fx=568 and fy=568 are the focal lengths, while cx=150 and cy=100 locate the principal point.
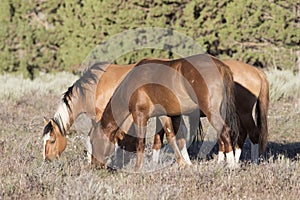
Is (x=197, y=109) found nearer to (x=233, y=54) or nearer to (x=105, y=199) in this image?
(x=105, y=199)

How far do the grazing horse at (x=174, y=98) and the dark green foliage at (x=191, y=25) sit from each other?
11.6m

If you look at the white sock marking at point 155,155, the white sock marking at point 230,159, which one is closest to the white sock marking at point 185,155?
the white sock marking at point 155,155

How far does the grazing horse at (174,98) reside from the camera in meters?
6.67

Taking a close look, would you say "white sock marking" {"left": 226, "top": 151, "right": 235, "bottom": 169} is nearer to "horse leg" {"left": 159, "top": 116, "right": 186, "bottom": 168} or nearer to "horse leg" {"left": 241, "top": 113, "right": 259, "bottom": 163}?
"horse leg" {"left": 159, "top": 116, "right": 186, "bottom": 168}

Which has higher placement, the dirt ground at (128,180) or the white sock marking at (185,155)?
the dirt ground at (128,180)

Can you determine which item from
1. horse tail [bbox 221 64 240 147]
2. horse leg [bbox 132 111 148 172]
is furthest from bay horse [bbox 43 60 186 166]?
horse tail [bbox 221 64 240 147]

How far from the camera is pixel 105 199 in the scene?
5.20 metres

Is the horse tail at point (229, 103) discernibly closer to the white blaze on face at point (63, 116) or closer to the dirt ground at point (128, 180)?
the dirt ground at point (128, 180)

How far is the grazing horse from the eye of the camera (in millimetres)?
6672

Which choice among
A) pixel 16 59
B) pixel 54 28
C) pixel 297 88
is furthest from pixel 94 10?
pixel 297 88

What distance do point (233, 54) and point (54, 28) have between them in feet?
22.2

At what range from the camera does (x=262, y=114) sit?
795 cm

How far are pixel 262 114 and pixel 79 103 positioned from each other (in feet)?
Result: 8.50

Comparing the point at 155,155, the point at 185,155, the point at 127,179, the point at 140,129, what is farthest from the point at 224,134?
the point at 155,155
